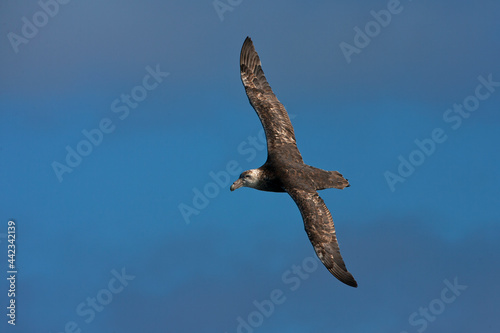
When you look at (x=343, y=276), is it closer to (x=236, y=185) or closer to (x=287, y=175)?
(x=287, y=175)

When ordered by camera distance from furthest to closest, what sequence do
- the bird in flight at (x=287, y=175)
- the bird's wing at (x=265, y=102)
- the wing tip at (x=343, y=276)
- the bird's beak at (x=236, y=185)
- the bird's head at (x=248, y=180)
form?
the bird's wing at (x=265, y=102) → the bird's beak at (x=236, y=185) → the bird's head at (x=248, y=180) → the bird in flight at (x=287, y=175) → the wing tip at (x=343, y=276)

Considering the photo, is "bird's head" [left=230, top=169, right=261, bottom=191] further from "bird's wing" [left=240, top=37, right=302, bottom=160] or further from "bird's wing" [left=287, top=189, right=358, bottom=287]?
"bird's wing" [left=287, top=189, right=358, bottom=287]

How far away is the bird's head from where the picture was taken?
2458 centimetres

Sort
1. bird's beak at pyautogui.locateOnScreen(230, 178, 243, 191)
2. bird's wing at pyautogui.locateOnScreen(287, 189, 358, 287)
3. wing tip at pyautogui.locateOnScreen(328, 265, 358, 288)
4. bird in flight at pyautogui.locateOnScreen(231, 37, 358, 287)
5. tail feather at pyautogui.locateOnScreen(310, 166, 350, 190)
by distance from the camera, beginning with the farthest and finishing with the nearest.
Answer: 1. bird's beak at pyautogui.locateOnScreen(230, 178, 243, 191)
2. tail feather at pyautogui.locateOnScreen(310, 166, 350, 190)
3. bird in flight at pyautogui.locateOnScreen(231, 37, 358, 287)
4. bird's wing at pyautogui.locateOnScreen(287, 189, 358, 287)
5. wing tip at pyautogui.locateOnScreen(328, 265, 358, 288)

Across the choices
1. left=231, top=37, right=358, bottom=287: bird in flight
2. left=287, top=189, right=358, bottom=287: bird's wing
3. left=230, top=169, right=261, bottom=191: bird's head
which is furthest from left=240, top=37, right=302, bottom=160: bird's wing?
left=287, top=189, right=358, bottom=287: bird's wing

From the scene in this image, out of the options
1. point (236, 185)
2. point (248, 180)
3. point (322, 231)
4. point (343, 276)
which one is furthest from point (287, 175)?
point (343, 276)

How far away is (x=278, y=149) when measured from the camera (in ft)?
82.9

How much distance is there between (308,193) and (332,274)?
2.75 metres

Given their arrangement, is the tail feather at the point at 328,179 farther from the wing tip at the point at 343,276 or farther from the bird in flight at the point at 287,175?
the wing tip at the point at 343,276

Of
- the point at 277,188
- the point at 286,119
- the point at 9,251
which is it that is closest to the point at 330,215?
the point at 277,188

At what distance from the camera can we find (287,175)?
24031 millimetres

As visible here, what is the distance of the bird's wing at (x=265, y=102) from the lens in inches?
1014

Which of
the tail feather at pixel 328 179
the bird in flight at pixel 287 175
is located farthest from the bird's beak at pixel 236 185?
the tail feather at pixel 328 179

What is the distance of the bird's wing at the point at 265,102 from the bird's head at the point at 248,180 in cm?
105
